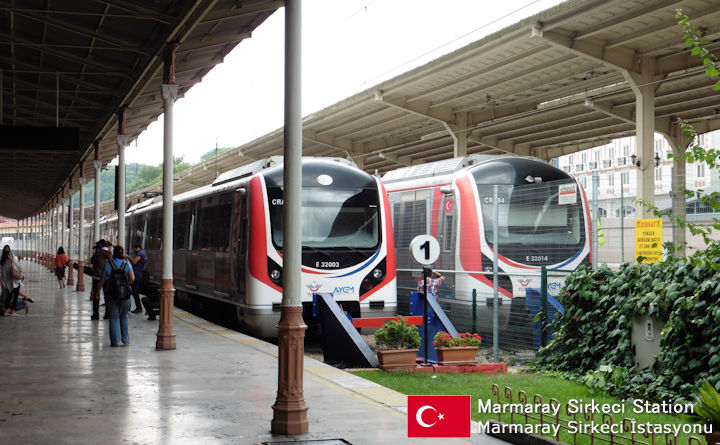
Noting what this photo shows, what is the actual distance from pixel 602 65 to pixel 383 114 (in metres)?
10.1

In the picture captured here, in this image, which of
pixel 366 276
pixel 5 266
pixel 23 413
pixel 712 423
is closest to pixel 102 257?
pixel 5 266

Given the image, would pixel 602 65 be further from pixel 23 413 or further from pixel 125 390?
pixel 23 413

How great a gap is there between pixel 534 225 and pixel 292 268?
924cm

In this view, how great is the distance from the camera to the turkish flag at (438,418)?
282 inches

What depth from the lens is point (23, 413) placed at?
26.1 ft

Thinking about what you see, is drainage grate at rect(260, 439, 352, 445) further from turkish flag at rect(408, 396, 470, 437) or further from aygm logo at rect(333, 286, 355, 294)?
aygm logo at rect(333, 286, 355, 294)

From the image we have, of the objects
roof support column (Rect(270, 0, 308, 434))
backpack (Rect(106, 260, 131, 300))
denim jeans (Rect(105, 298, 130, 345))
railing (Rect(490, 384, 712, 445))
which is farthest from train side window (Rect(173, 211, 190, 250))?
railing (Rect(490, 384, 712, 445))

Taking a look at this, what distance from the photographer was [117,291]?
13.4m

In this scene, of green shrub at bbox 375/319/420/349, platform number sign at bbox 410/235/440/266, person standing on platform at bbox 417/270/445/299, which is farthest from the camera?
person standing on platform at bbox 417/270/445/299

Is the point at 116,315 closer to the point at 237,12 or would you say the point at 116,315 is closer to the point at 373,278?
the point at 373,278

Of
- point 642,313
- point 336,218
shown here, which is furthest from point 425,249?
point 336,218

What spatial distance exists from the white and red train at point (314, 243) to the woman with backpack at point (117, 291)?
2.21m

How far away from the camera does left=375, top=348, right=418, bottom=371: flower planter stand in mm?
11336

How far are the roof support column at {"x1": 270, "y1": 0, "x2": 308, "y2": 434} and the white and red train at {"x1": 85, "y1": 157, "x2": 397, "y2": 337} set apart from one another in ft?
23.4
